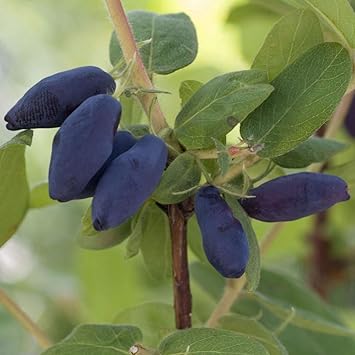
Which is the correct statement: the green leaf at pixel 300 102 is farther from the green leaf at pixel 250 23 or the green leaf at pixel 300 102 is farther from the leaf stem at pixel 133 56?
the green leaf at pixel 250 23

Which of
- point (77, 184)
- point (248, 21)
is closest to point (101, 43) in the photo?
point (248, 21)

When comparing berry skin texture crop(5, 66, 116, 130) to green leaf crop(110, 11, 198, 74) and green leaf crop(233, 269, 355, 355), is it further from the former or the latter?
green leaf crop(233, 269, 355, 355)

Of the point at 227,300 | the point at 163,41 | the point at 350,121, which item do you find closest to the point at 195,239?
the point at 227,300

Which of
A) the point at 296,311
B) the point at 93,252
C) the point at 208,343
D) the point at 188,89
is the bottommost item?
the point at 93,252

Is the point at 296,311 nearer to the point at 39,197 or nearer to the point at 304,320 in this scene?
the point at 304,320

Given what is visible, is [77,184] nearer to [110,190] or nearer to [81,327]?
[110,190]

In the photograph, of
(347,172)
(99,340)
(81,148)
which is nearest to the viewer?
(81,148)
